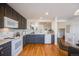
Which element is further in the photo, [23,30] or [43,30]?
[43,30]

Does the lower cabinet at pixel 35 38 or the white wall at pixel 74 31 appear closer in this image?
the white wall at pixel 74 31

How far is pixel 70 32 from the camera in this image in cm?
724

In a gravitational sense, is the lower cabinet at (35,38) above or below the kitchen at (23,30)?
below

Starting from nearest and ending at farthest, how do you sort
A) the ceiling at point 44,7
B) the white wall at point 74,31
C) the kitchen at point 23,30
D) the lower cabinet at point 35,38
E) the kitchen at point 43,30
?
the ceiling at point 44,7 → the kitchen at point 23,30 → the kitchen at point 43,30 → the white wall at point 74,31 → the lower cabinet at point 35,38

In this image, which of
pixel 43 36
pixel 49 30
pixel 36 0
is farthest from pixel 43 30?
pixel 36 0

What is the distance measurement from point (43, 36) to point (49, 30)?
4.25ft

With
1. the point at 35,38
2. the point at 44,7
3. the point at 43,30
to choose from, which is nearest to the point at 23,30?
the point at 35,38

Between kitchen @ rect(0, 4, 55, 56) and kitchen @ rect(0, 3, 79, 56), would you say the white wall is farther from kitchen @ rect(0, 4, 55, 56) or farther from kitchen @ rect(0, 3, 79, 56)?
kitchen @ rect(0, 4, 55, 56)

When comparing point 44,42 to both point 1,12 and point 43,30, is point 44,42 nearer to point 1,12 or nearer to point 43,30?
point 43,30

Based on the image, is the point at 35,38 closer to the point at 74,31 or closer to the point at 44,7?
the point at 74,31

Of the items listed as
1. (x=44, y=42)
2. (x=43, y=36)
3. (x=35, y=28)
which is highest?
(x=35, y=28)

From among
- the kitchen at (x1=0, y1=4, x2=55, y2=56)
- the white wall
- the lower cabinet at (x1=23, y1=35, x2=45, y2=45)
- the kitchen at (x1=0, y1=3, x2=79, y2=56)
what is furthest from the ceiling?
the lower cabinet at (x1=23, y1=35, x2=45, y2=45)

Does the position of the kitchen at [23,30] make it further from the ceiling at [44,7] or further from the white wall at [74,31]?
the white wall at [74,31]

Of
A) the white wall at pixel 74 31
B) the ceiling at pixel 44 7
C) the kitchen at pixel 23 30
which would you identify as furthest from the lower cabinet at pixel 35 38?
the ceiling at pixel 44 7
